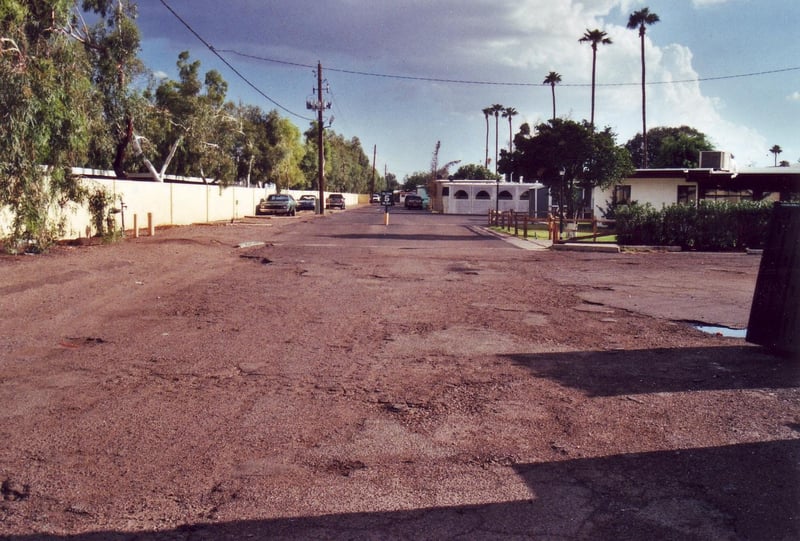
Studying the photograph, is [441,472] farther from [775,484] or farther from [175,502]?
[775,484]

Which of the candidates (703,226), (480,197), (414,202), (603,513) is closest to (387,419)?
(603,513)

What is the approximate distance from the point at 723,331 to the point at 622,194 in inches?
1227

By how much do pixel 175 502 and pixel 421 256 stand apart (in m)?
16.7

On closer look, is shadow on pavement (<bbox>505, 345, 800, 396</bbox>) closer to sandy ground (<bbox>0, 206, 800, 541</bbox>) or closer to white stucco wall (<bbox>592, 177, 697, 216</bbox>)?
sandy ground (<bbox>0, 206, 800, 541</bbox>)

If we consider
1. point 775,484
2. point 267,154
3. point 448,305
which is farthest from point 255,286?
point 267,154

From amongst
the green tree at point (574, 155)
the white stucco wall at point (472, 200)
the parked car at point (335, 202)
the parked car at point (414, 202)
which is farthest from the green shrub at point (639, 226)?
the parked car at point (414, 202)

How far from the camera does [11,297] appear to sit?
11859 mm

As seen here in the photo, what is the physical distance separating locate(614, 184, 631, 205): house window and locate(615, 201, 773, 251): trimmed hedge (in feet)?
48.2

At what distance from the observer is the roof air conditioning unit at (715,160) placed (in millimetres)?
36062

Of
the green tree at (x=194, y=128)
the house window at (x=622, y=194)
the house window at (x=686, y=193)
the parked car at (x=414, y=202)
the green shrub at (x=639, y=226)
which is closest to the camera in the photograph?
the green shrub at (x=639, y=226)

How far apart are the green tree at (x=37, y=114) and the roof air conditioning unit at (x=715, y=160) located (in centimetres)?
2870

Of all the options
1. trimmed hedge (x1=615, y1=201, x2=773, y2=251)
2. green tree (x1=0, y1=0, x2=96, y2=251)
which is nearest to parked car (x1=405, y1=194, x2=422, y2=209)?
trimmed hedge (x1=615, y1=201, x2=773, y2=251)

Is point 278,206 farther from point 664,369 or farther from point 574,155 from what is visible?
point 664,369

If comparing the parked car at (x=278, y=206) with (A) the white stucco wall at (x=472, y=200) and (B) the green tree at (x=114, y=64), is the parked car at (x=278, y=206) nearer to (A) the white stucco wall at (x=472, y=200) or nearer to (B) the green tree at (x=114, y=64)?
(B) the green tree at (x=114, y=64)
